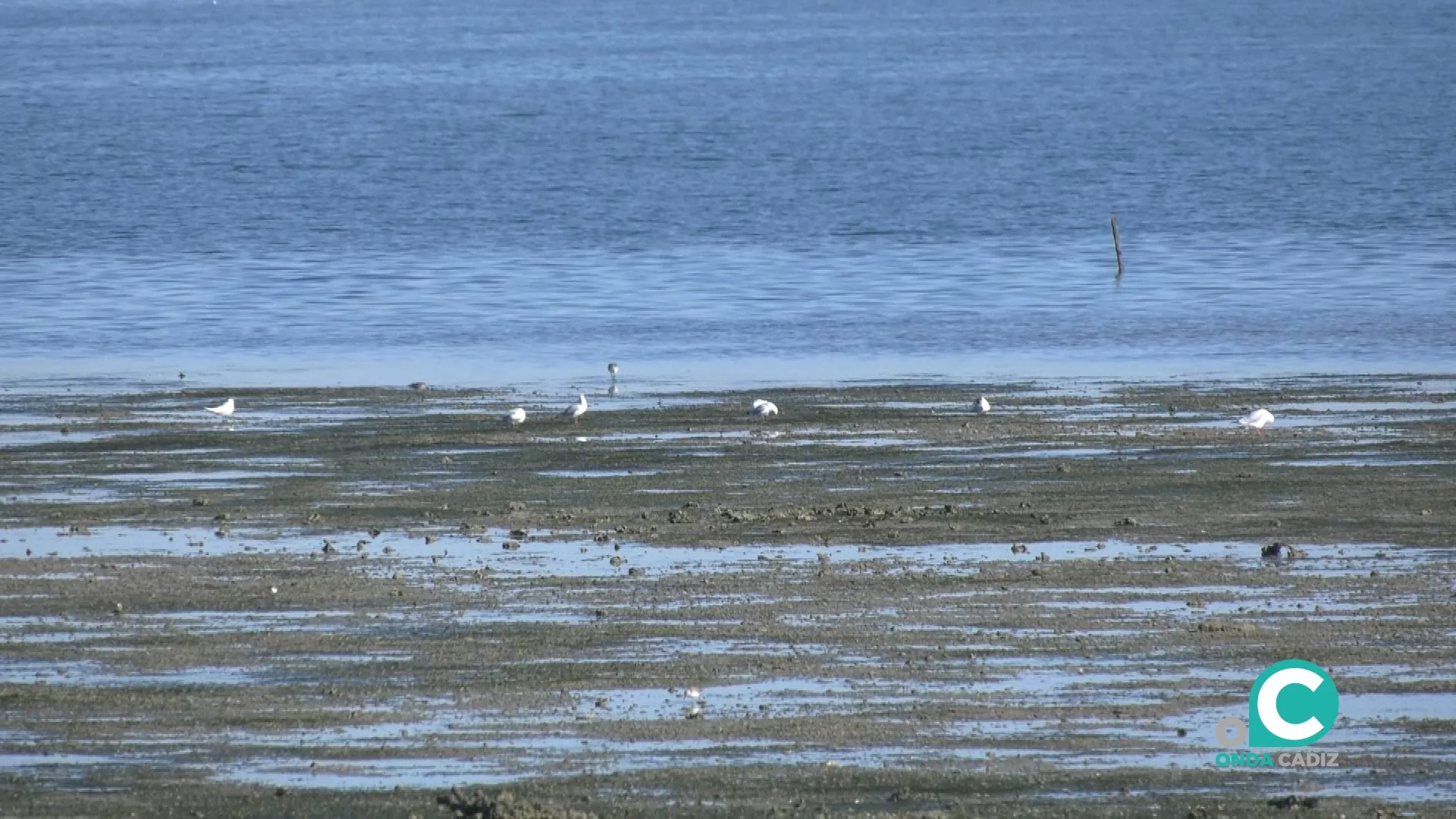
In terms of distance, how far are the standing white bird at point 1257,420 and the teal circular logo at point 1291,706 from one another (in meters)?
8.89

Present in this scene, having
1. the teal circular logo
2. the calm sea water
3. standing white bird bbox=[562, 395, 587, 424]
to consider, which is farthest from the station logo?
the calm sea water

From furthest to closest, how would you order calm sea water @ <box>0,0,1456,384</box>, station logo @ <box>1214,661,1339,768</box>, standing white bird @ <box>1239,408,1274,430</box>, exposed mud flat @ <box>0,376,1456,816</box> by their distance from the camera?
1. calm sea water @ <box>0,0,1456,384</box>
2. standing white bird @ <box>1239,408,1274,430</box>
3. station logo @ <box>1214,661,1339,768</box>
4. exposed mud flat @ <box>0,376,1456,816</box>

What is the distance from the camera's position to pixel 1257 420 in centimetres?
2058

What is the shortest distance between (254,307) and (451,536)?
66.2 feet

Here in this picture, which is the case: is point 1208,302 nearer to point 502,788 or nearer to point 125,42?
point 502,788

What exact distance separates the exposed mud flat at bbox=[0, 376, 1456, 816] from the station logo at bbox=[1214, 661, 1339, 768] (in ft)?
0.35

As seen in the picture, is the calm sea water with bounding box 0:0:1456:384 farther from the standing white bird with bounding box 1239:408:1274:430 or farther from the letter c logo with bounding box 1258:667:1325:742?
the letter c logo with bounding box 1258:667:1325:742

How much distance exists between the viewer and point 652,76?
111875 mm

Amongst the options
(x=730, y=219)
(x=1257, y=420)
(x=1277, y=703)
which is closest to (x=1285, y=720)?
(x=1277, y=703)

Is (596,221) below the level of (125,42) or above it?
below

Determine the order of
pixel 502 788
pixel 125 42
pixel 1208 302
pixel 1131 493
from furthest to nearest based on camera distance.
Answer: pixel 125 42, pixel 1208 302, pixel 1131 493, pixel 502 788

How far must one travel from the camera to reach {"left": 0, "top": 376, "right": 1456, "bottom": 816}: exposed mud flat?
1048 centimetres

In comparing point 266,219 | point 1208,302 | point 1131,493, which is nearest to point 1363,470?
point 1131,493

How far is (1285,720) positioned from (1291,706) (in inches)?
6.7
